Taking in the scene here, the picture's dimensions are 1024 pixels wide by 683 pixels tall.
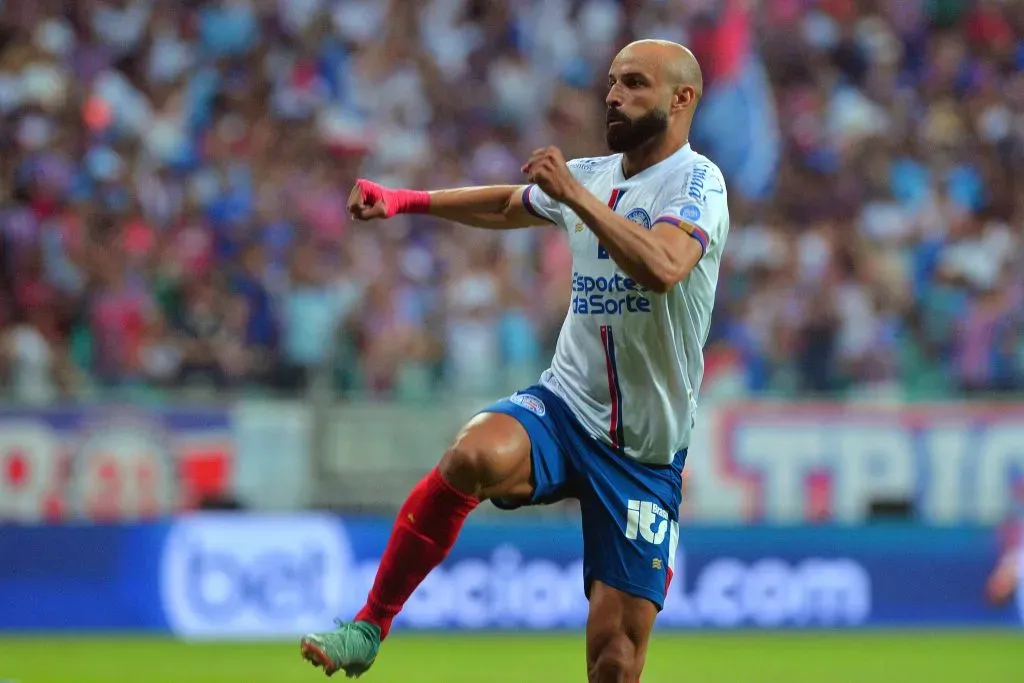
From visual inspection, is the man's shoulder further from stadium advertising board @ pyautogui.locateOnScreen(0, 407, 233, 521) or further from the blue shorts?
stadium advertising board @ pyautogui.locateOnScreen(0, 407, 233, 521)

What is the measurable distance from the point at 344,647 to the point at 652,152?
2213 millimetres

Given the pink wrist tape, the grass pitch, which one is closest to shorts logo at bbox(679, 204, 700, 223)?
the pink wrist tape

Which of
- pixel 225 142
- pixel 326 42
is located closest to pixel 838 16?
pixel 326 42

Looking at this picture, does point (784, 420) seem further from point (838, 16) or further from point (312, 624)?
point (838, 16)

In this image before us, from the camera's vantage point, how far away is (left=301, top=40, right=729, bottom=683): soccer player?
5.97 metres

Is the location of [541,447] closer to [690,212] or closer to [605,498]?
[605,498]

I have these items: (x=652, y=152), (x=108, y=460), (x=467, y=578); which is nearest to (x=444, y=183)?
(x=467, y=578)

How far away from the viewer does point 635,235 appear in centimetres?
554

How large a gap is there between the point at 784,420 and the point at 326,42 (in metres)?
6.77

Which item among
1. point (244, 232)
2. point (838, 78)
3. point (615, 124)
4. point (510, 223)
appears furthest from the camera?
point (838, 78)

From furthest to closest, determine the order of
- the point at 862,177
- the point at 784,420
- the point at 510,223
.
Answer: the point at 862,177, the point at 784,420, the point at 510,223

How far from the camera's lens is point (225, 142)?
1580 centimetres

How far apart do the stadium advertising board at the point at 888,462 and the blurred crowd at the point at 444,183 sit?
1.12 feet

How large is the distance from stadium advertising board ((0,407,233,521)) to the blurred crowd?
0.44 m
